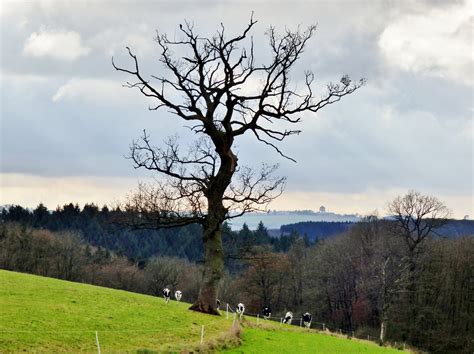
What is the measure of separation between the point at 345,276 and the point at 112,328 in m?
65.1

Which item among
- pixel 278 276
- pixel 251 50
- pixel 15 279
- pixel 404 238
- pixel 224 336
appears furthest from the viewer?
pixel 278 276

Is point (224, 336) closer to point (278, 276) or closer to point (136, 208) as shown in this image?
point (136, 208)

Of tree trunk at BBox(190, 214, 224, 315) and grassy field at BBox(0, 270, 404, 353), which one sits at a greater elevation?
tree trunk at BBox(190, 214, 224, 315)

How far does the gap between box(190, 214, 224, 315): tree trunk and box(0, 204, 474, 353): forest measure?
4.63 ft

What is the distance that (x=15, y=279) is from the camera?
39.7 metres

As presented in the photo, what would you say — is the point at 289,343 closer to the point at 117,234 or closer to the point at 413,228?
the point at 413,228

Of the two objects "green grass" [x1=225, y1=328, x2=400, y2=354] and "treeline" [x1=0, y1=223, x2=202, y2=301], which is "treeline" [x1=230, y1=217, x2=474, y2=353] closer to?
"treeline" [x1=0, y1=223, x2=202, y2=301]

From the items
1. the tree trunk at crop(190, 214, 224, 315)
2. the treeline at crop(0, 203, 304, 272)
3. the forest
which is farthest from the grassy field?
the treeline at crop(0, 203, 304, 272)

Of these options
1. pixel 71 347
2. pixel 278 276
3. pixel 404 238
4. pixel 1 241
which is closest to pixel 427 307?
pixel 404 238

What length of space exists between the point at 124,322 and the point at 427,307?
53.1 metres

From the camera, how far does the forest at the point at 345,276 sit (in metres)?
71.4

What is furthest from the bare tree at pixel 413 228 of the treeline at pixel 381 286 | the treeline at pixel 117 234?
the treeline at pixel 117 234

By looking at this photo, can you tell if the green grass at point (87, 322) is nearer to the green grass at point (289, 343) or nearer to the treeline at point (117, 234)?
the green grass at point (289, 343)

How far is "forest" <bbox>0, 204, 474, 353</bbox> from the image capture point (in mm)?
71375
